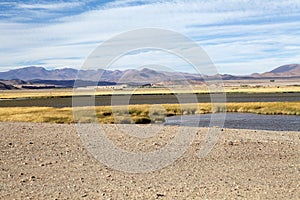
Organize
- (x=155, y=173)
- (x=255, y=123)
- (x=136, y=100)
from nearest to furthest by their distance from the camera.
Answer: (x=155, y=173), (x=255, y=123), (x=136, y=100)

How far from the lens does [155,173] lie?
15672 millimetres

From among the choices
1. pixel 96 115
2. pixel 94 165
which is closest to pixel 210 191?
pixel 94 165

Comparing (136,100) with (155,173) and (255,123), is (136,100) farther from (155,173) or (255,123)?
(155,173)

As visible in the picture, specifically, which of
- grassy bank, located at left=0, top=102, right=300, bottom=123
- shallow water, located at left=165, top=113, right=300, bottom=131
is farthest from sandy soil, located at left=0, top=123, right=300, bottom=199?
grassy bank, located at left=0, top=102, right=300, bottom=123

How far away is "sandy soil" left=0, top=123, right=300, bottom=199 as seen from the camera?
1253 cm

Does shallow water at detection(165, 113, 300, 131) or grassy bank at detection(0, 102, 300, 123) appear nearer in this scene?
shallow water at detection(165, 113, 300, 131)

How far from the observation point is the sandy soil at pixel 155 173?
12531mm

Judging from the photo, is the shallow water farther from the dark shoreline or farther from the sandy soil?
the dark shoreline

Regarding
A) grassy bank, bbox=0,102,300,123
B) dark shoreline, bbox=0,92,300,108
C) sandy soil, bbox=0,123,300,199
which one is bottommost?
dark shoreline, bbox=0,92,300,108

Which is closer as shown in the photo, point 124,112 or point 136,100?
point 124,112

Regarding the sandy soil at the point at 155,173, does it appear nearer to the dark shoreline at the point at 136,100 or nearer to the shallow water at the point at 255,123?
the shallow water at the point at 255,123

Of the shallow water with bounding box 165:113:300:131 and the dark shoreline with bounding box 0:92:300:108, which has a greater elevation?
the shallow water with bounding box 165:113:300:131

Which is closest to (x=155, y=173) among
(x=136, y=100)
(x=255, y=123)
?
(x=255, y=123)

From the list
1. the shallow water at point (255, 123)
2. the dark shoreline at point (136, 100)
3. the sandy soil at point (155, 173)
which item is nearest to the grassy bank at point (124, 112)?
the shallow water at point (255, 123)
